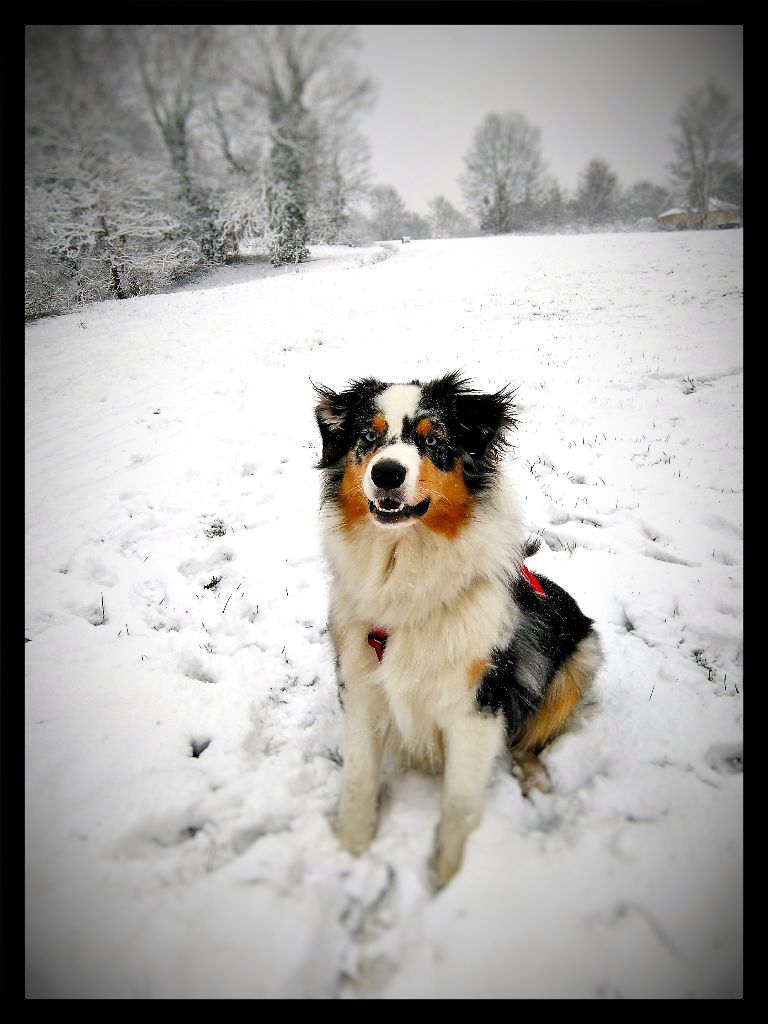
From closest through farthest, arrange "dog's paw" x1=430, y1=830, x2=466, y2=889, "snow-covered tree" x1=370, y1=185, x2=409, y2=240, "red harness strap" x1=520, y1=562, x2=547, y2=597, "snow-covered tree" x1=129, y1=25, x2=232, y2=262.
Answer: "dog's paw" x1=430, y1=830, x2=466, y2=889
"red harness strap" x1=520, y1=562, x2=547, y2=597
"snow-covered tree" x1=129, y1=25, x2=232, y2=262
"snow-covered tree" x1=370, y1=185, x2=409, y2=240

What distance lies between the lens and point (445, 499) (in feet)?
7.94

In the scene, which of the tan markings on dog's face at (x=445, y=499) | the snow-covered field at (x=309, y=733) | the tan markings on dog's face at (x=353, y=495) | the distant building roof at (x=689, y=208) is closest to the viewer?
the snow-covered field at (x=309, y=733)

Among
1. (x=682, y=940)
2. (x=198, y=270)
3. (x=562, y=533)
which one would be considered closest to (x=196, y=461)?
(x=562, y=533)

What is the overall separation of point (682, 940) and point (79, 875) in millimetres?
2512

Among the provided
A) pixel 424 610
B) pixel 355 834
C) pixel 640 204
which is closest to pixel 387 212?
pixel 640 204

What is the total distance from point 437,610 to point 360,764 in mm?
889

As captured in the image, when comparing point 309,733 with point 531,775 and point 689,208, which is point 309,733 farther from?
point 689,208

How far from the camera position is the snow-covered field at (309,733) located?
1.74 metres

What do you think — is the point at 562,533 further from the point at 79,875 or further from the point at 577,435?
the point at 79,875

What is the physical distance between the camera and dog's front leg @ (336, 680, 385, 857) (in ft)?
7.07

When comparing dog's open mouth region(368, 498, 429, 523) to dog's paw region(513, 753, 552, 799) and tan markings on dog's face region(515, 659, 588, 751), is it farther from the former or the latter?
dog's paw region(513, 753, 552, 799)

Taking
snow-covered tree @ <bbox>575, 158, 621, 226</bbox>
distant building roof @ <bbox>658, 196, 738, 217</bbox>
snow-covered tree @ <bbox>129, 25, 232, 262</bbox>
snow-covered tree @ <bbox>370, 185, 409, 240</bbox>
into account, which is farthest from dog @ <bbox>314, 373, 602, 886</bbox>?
snow-covered tree @ <bbox>575, 158, 621, 226</bbox>

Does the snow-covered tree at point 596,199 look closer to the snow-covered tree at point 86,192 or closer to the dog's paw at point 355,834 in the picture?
the snow-covered tree at point 86,192

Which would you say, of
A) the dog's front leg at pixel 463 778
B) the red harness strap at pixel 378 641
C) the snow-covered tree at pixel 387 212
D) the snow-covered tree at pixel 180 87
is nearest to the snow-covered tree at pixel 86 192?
the snow-covered tree at pixel 180 87
